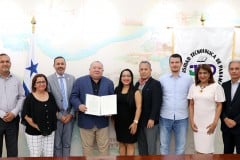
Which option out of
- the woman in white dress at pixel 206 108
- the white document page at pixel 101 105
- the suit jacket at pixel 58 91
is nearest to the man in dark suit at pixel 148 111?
the white document page at pixel 101 105

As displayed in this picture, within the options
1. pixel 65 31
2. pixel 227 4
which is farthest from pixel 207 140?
pixel 65 31

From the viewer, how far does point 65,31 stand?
4.11 metres

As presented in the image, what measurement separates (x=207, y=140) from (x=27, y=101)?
6.87 ft

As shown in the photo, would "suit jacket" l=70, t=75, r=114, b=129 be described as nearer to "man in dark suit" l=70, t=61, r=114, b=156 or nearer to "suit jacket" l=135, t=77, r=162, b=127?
"man in dark suit" l=70, t=61, r=114, b=156

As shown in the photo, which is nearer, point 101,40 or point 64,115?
point 64,115

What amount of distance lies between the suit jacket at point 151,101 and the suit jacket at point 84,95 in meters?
0.44

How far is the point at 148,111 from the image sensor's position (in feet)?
12.1

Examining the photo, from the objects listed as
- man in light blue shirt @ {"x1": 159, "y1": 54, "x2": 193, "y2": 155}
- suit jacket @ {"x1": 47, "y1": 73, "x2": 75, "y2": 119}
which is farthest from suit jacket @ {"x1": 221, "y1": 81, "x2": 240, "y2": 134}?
suit jacket @ {"x1": 47, "y1": 73, "x2": 75, "y2": 119}

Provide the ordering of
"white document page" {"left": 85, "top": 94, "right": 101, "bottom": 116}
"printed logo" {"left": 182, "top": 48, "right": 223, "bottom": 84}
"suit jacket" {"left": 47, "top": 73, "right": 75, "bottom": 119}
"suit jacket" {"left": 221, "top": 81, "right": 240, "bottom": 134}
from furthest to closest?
1. "printed logo" {"left": 182, "top": 48, "right": 223, "bottom": 84}
2. "suit jacket" {"left": 47, "top": 73, "right": 75, "bottom": 119}
3. "white document page" {"left": 85, "top": 94, "right": 101, "bottom": 116}
4. "suit jacket" {"left": 221, "top": 81, "right": 240, "bottom": 134}

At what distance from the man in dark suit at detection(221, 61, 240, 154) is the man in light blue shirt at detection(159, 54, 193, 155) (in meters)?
0.51

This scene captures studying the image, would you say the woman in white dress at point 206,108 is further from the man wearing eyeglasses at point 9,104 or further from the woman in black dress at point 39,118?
the man wearing eyeglasses at point 9,104

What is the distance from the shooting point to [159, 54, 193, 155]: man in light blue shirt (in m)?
3.66

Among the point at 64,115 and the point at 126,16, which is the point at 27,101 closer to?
the point at 64,115

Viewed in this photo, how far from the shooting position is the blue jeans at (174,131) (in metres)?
3.73
